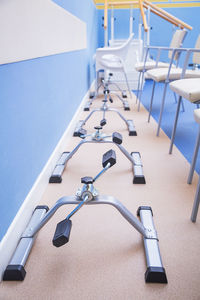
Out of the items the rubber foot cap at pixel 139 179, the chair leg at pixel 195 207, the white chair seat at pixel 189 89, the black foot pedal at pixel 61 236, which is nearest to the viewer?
the black foot pedal at pixel 61 236

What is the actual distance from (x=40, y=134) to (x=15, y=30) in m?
0.54

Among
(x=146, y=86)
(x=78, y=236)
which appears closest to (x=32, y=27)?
(x=78, y=236)

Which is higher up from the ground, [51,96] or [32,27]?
[32,27]

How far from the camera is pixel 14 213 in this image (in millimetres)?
981

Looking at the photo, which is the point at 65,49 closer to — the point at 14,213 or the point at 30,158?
the point at 30,158

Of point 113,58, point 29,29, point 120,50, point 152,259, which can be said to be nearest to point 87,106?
point 120,50

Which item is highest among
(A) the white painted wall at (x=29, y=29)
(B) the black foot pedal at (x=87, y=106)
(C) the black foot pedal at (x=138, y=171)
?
(A) the white painted wall at (x=29, y=29)

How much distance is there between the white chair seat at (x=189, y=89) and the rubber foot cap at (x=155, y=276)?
30.7 inches

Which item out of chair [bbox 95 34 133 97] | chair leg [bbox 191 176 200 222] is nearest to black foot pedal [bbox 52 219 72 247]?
chair leg [bbox 191 176 200 222]

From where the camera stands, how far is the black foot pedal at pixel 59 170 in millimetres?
1443

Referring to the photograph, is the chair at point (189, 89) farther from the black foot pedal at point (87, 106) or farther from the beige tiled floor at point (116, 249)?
the black foot pedal at point (87, 106)

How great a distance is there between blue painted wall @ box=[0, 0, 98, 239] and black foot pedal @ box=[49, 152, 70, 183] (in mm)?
102

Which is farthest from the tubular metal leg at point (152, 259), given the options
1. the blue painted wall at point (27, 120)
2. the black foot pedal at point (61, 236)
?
the blue painted wall at point (27, 120)

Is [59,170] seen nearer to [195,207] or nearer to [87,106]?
[195,207]
